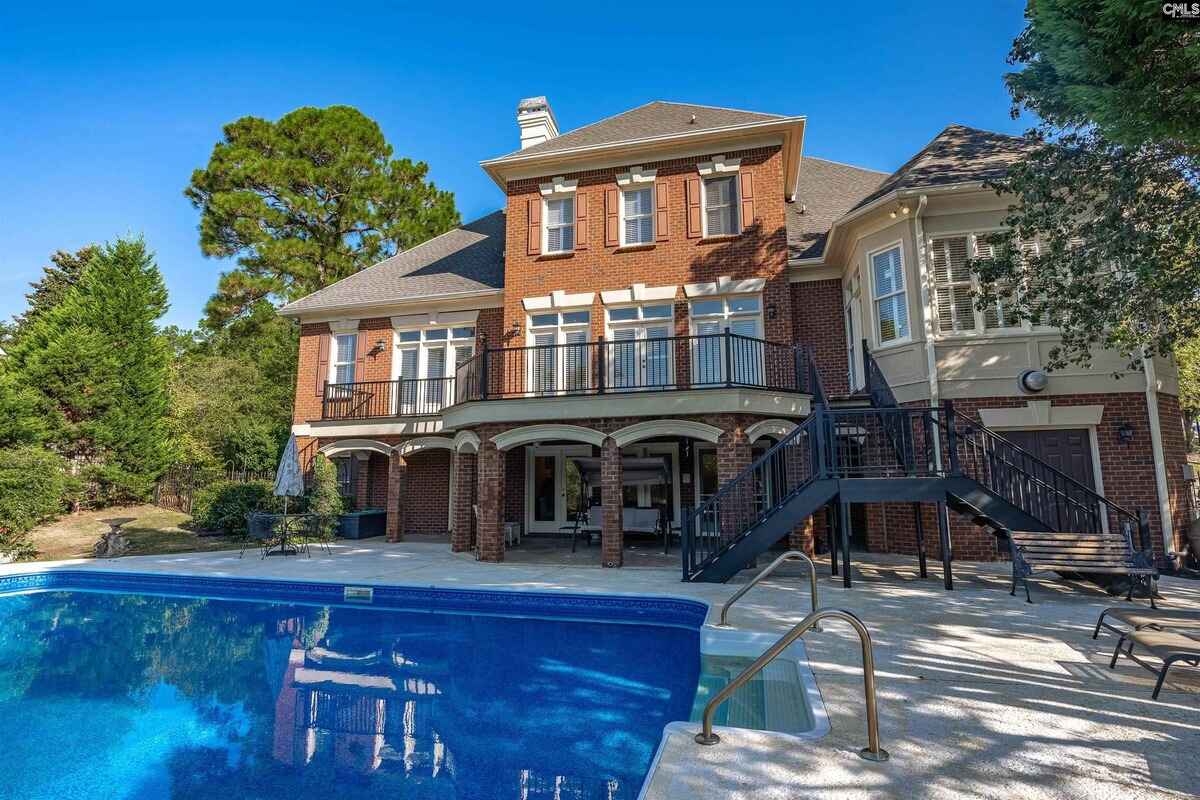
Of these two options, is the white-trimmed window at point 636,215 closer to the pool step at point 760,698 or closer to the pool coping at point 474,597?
the pool coping at point 474,597

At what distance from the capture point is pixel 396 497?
583 inches

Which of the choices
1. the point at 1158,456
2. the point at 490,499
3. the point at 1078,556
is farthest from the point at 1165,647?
the point at 490,499

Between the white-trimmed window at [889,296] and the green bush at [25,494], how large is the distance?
19.2 meters

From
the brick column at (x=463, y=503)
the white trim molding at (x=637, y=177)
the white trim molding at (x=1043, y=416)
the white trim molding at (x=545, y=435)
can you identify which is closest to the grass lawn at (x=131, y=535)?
the brick column at (x=463, y=503)

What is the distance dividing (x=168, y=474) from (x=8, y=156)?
9.93m

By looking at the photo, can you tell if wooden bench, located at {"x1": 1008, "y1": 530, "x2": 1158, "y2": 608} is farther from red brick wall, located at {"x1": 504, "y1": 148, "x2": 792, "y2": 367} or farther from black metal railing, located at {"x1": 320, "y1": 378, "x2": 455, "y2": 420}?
black metal railing, located at {"x1": 320, "y1": 378, "x2": 455, "y2": 420}

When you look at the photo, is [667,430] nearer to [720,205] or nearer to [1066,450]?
[720,205]

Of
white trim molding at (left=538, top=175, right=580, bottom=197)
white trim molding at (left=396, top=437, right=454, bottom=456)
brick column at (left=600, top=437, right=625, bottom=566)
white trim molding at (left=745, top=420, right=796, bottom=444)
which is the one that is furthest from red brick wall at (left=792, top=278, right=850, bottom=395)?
white trim molding at (left=396, top=437, right=454, bottom=456)

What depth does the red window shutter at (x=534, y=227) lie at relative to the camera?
14195 millimetres

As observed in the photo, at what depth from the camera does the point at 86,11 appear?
1315cm

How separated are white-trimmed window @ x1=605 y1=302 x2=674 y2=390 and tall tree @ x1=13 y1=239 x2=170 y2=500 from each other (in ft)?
53.2

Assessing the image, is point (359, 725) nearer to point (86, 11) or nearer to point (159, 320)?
point (86, 11)

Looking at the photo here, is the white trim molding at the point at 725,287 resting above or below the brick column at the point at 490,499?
above

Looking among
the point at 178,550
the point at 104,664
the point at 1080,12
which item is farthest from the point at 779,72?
the point at 178,550
